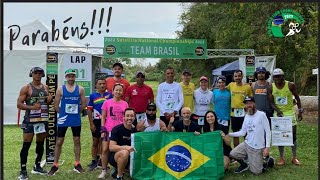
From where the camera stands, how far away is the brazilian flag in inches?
236

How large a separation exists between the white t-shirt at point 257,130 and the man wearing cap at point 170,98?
1.20 m

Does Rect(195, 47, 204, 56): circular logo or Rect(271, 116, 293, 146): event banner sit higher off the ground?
Rect(195, 47, 204, 56): circular logo

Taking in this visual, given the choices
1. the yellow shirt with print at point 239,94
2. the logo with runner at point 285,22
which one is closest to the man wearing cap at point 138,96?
the yellow shirt with print at point 239,94

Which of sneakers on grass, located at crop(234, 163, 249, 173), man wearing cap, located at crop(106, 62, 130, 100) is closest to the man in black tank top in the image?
man wearing cap, located at crop(106, 62, 130, 100)

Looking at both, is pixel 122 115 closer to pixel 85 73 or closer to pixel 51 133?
pixel 51 133

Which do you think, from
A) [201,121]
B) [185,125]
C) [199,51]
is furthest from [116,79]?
[199,51]

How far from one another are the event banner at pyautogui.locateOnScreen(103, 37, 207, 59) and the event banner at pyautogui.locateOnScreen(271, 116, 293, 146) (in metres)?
3.50

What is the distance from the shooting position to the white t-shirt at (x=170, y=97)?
684 centimetres

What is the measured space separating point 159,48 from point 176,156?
4.27 m

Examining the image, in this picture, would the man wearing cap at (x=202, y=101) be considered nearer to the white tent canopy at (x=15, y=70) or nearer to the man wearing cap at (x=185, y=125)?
the man wearing cap at (x=185, y=125)

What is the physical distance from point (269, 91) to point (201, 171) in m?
1.91

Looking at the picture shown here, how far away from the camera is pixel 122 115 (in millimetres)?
6176

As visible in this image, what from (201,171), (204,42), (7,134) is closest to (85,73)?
(7,134)

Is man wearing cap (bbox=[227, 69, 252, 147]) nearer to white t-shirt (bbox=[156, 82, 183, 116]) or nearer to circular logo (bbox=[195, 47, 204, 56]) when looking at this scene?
white t-shirt (bbox=[156, 82, 183, 116])
